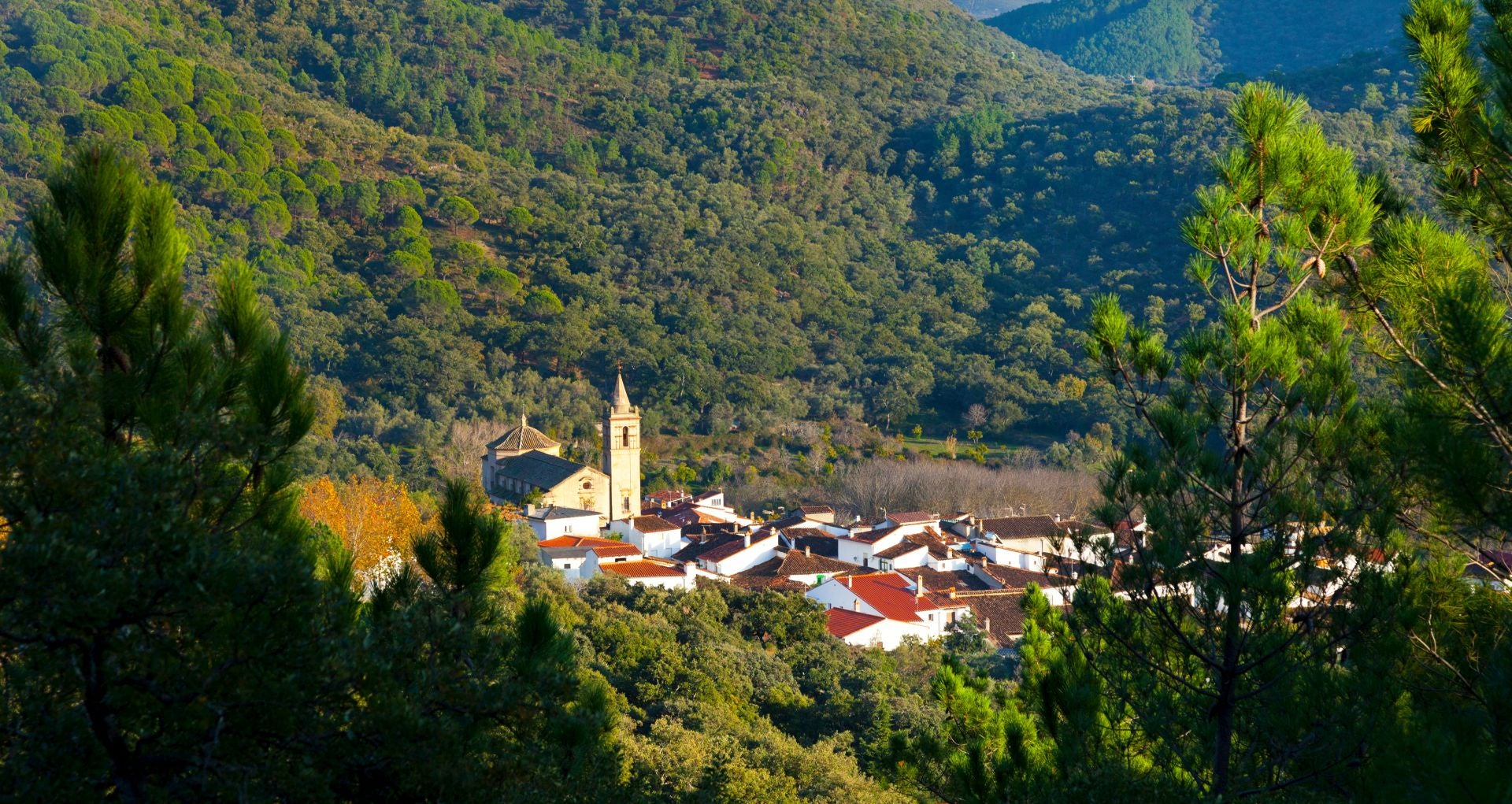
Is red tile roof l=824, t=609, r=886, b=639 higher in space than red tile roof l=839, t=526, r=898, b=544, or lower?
higher

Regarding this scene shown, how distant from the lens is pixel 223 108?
57500 mm

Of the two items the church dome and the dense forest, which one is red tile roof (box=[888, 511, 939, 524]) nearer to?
the church dome

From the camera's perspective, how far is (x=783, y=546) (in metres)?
34.2

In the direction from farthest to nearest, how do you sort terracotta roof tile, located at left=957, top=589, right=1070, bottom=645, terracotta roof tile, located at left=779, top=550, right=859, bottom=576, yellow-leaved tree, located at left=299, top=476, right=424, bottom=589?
terracotta roof tile, located at left=779, top=550, right=859, bottom=576, terracotta roof tile, located at left=957, top=589, right=1070, bottom=645, yellow-leaved tree, located at left=299, top=476, right=424, bottom=589

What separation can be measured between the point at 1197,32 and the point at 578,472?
98087 millimetres

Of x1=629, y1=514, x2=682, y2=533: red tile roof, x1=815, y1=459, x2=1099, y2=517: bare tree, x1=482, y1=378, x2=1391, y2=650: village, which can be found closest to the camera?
x1=482, y1=378, x2=1391, y2=650: village

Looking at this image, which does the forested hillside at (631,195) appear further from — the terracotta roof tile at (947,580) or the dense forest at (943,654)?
the dense forest at (943,654)

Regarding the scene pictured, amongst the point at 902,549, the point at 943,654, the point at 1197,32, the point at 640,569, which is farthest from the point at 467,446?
the point at 1197,32

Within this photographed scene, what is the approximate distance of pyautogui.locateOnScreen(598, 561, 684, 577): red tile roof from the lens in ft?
95.2

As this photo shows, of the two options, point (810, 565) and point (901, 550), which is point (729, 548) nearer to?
point (810, 565)

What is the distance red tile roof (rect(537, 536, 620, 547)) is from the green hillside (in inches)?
3237

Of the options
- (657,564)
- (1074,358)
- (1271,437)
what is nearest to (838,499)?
(657,564)

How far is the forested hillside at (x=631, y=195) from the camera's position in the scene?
50.6 metres

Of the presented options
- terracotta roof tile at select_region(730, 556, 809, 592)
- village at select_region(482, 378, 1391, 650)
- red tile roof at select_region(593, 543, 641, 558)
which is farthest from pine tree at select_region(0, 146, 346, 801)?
red tile roof at select_region(593, 543, 641, 558)
